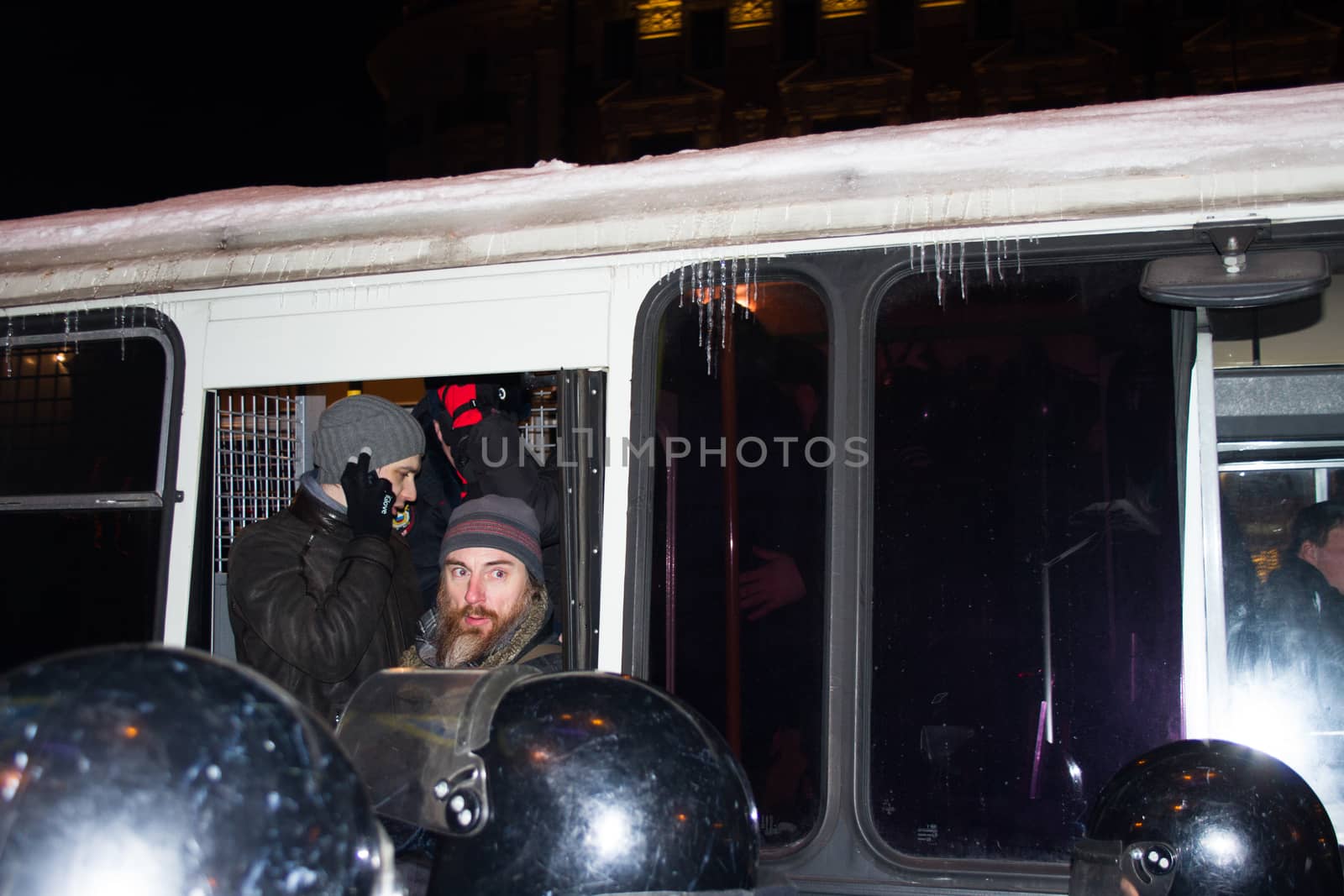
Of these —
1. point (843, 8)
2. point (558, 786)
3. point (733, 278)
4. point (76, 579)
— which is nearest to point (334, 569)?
point (76, 579)

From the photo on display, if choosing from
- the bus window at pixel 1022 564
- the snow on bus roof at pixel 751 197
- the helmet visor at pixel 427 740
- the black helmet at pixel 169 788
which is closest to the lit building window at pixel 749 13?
the snow on bus roof at pixel 751 197

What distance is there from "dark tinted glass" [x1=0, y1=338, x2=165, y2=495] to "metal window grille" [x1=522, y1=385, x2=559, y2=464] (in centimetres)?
123

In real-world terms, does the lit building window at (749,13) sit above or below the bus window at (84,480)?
above

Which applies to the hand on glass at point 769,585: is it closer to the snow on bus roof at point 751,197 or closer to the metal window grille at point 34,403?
the snow on bus roof at point 751,197

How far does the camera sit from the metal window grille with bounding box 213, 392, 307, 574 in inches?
127

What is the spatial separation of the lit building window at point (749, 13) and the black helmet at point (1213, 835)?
26.7m

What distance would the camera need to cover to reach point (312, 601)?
9.62ft

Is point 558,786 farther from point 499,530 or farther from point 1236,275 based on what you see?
point 1236,275

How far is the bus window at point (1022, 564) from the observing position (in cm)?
237

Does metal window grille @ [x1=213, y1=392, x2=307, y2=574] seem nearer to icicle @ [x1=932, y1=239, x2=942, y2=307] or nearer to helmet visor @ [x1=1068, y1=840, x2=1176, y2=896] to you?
icicle @ [x1=932, y1=239, x2=942, y2=307]

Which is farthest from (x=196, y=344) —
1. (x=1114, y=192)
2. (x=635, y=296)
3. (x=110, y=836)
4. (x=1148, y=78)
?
(x=1148, y=78)

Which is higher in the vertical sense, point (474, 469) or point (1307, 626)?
point (474, 469)

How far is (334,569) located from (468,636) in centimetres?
42

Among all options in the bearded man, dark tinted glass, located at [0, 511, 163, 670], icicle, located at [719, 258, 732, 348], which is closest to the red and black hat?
the bearded man
